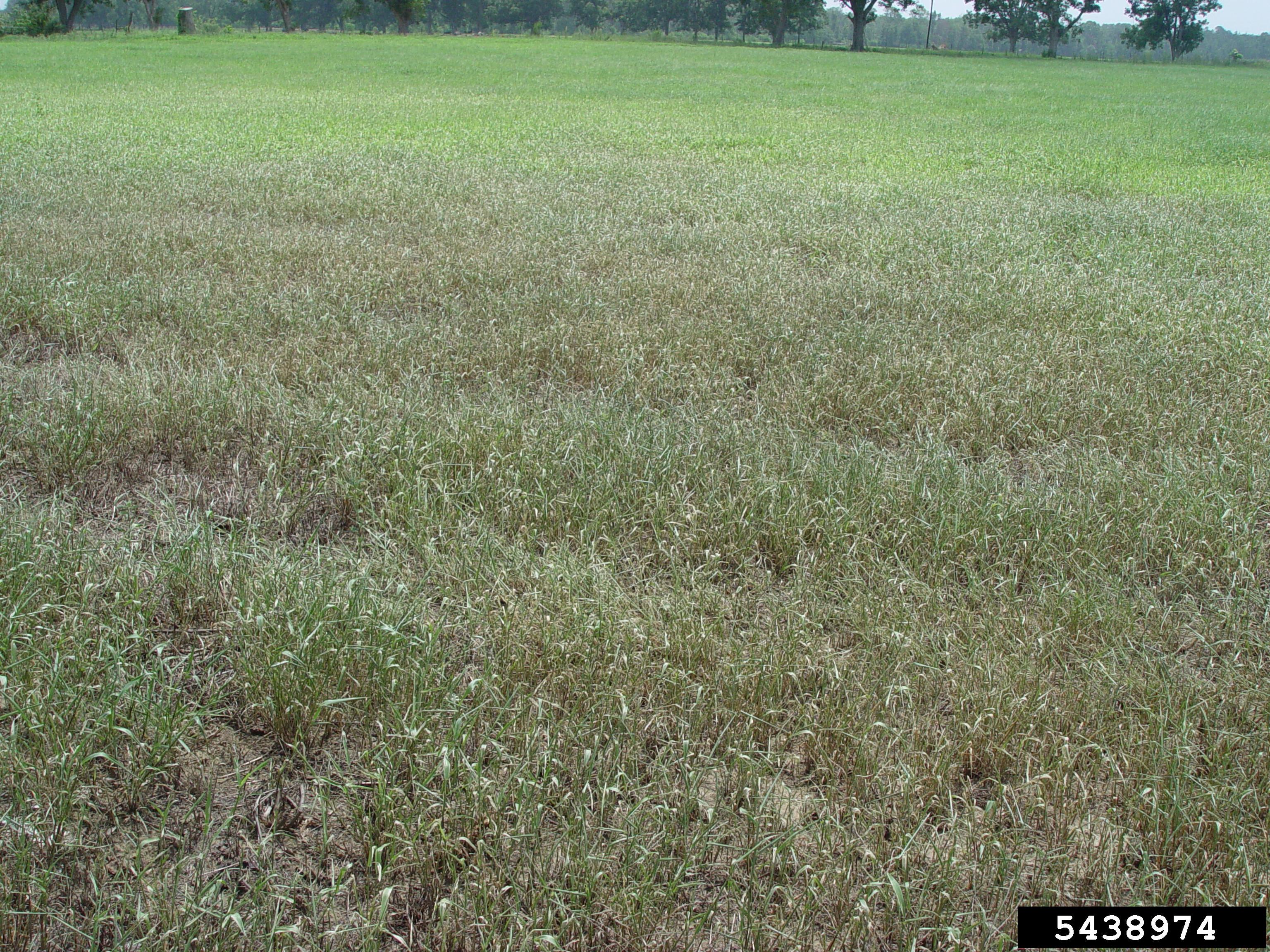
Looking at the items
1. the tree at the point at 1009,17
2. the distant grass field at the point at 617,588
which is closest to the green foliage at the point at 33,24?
the distant grass field at the point at 617,588

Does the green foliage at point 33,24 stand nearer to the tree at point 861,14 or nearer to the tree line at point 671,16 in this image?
the tree line at point 671,16

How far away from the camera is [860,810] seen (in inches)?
94.3

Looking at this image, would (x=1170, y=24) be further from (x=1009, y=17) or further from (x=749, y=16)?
(x=749, y=16)

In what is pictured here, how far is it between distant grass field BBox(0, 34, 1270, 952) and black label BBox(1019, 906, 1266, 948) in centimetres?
6

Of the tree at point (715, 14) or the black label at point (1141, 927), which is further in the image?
the tree at point (715, 14)

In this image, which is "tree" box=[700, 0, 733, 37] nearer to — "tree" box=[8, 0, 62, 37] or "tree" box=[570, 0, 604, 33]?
"tree" box=[570, 0, 604, 33]

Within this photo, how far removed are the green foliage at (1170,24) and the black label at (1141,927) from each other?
10826 centimetres

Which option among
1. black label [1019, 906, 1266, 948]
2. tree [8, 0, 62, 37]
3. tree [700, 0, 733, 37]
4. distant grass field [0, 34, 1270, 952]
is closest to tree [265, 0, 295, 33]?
tree [8, 0, 62, 37]

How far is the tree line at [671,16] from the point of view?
72.3 m

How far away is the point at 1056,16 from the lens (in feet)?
276

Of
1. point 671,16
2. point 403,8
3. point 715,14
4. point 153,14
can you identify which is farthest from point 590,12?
point 153,14

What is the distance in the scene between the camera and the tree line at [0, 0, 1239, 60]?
72312 mm

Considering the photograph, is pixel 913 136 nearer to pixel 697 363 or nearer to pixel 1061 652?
pixel 697 363

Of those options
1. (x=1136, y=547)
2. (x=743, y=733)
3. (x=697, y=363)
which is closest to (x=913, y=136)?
(x=697, y=363)
